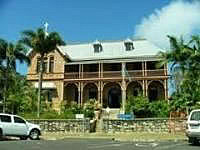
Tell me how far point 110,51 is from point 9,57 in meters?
14.5

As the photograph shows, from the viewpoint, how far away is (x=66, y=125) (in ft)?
87.5

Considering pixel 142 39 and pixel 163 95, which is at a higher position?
pixel 142 39

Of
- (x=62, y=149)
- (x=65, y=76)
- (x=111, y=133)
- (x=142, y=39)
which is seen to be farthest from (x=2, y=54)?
(x=62, y=149)

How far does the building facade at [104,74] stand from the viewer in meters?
40.9

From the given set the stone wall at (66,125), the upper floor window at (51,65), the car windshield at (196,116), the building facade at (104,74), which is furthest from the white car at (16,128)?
the upper floor window at (51,65)

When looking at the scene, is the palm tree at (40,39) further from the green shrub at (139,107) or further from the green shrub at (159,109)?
the green shrub at (159,109)

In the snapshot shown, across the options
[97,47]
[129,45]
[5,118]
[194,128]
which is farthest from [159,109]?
[97,47]

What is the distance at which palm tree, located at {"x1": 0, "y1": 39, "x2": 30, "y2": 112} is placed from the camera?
34153 millimetres

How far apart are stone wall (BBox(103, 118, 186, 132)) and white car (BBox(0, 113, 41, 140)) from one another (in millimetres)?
5888

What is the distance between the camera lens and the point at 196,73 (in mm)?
26844

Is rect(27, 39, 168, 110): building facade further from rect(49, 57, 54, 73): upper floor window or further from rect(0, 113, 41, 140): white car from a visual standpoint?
rect(0, 113, 41, 140): white car

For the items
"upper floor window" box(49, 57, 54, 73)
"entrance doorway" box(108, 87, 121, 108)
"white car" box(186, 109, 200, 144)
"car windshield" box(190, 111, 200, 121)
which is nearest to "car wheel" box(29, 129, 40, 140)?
"white car" box(186, 109, 200, 144)

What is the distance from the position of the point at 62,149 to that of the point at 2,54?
22.6 m

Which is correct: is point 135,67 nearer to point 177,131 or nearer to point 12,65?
point 12,65
